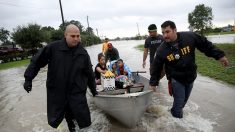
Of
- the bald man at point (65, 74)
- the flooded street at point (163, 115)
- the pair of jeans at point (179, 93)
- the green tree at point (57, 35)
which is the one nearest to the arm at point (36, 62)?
the bald man at point (65, 74)

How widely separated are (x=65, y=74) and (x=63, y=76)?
44 mm

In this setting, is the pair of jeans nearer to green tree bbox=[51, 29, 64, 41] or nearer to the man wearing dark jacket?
the man wearing dark jacket

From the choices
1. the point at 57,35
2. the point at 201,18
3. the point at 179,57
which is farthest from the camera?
the point at 201,18

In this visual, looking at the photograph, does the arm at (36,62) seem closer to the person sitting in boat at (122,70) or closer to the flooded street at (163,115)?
the flooded street at (163,115)

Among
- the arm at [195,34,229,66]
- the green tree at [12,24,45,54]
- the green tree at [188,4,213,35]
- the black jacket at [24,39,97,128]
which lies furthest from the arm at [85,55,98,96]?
the green tree at [188,4,213,35]

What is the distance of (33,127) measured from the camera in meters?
7.42

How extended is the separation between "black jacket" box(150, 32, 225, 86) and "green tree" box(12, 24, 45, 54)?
3647 cm

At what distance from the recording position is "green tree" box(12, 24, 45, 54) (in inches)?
1532

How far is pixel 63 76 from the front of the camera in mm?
4219

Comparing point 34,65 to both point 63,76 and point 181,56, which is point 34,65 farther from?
point 181,56

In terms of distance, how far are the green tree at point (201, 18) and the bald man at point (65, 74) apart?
78878mm

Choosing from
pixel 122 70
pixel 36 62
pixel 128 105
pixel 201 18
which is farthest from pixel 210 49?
pixel 201 18

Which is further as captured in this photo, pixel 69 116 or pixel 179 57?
pixel 179 57

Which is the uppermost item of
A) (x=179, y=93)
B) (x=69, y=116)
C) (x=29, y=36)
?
(x=29, y=36)
